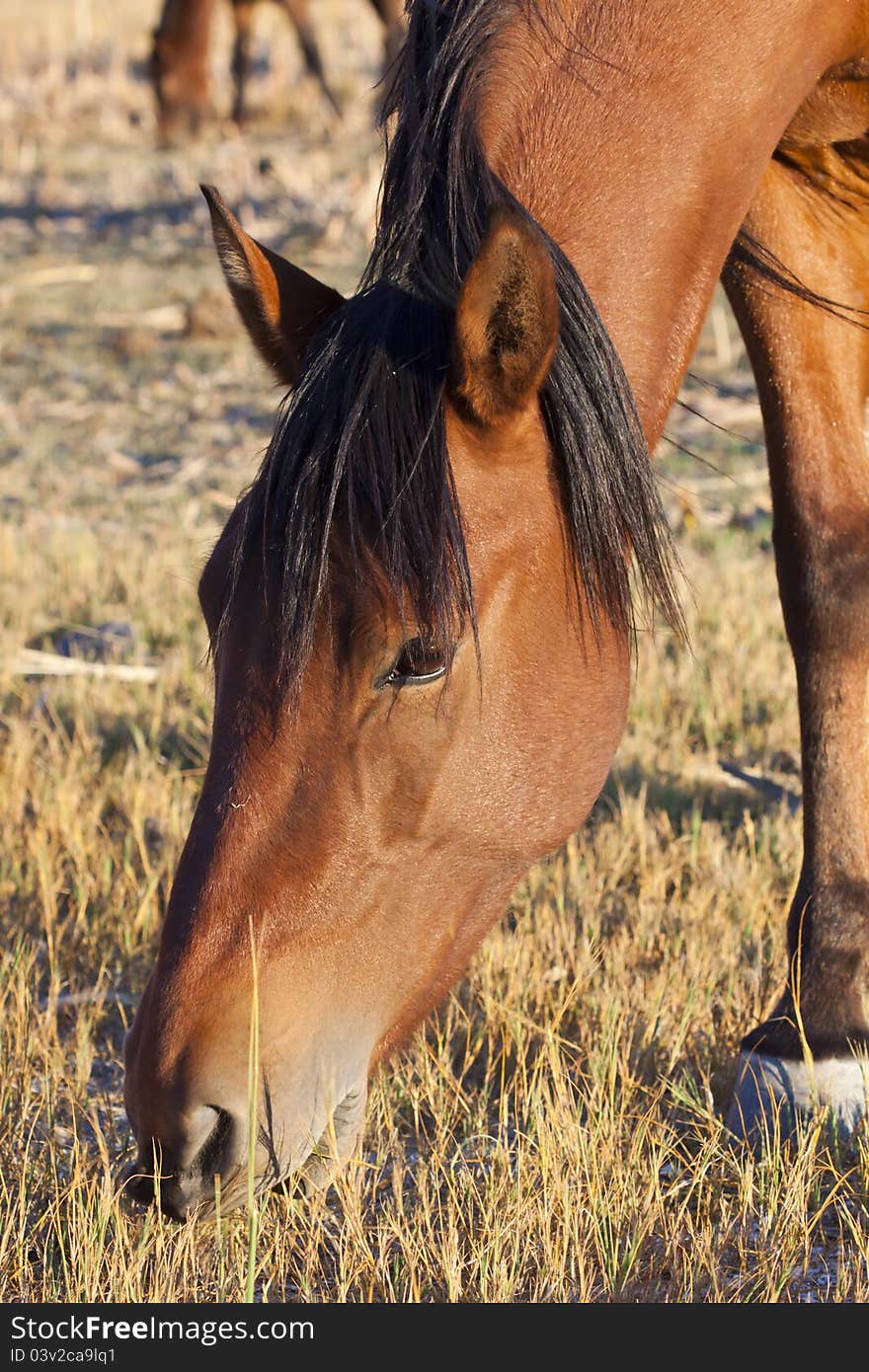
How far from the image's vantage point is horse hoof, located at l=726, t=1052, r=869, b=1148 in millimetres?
2752

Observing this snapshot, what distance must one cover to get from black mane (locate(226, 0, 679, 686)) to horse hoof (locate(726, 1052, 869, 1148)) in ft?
3.08

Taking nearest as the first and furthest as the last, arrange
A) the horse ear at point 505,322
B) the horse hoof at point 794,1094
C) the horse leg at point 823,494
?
the horse ear at point 505,322 < the horse hoof at point 794,1094 < the horse leg at point 823,494

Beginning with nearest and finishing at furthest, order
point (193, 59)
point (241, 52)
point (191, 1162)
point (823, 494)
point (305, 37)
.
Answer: point (191, 1162) < point (823, 494) < point (193, 59) < point (305, 37) < point (241, 52)

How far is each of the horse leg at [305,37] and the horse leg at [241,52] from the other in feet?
1.63

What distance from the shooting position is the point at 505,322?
6.84 ft

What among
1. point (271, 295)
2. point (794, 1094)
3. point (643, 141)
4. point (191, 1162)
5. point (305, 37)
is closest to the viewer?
point (191, 1162)

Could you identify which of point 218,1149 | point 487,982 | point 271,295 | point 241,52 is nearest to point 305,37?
point 241,52

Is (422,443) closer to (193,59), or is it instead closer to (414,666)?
(414,666)

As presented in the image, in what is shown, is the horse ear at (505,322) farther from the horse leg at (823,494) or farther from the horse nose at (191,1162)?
the horse leg at (823,494)

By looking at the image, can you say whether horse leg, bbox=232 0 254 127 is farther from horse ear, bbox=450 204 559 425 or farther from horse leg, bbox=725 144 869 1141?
horse ear, bbox=450 204 559 425

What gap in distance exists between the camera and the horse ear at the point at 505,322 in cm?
199

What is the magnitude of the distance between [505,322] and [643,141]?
1.85ft

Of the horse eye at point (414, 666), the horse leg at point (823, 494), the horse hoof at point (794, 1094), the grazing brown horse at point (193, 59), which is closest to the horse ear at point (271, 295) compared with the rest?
the horse eye at point (414, 666)

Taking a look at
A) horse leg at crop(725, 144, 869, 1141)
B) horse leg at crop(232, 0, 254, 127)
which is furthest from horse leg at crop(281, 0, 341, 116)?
horse leg at crop(725, 144, 869, 1141)
